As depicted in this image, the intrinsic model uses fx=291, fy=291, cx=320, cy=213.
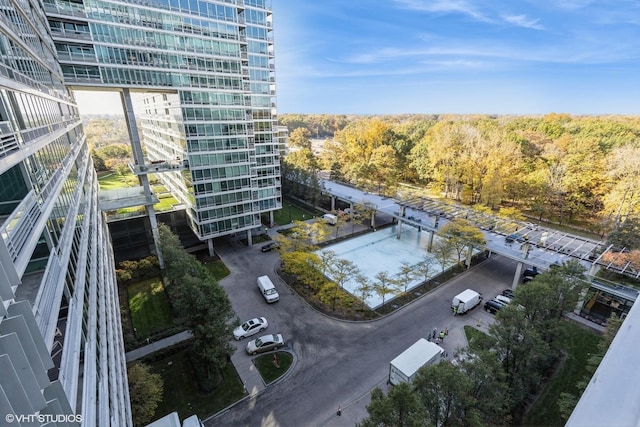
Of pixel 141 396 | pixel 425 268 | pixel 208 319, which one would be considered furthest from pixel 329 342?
pixel 425 268

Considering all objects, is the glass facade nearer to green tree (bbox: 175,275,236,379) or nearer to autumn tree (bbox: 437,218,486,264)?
green tree (bbox: 175,275,236,379)

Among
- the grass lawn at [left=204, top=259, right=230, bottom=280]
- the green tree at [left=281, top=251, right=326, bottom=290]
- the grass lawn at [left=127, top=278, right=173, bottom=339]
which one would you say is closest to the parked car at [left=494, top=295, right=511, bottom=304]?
the green tree at [left=281, top=251, right=326, bottom=290]

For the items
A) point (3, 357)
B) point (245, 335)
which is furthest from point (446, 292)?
point (3, 357)

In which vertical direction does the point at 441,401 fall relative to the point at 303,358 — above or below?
above

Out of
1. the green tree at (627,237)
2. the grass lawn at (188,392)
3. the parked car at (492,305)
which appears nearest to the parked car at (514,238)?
the green tree at (627,237)

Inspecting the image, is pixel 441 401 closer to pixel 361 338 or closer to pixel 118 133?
pixel 361 338

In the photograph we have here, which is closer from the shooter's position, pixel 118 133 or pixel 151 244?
pixel 151 244
